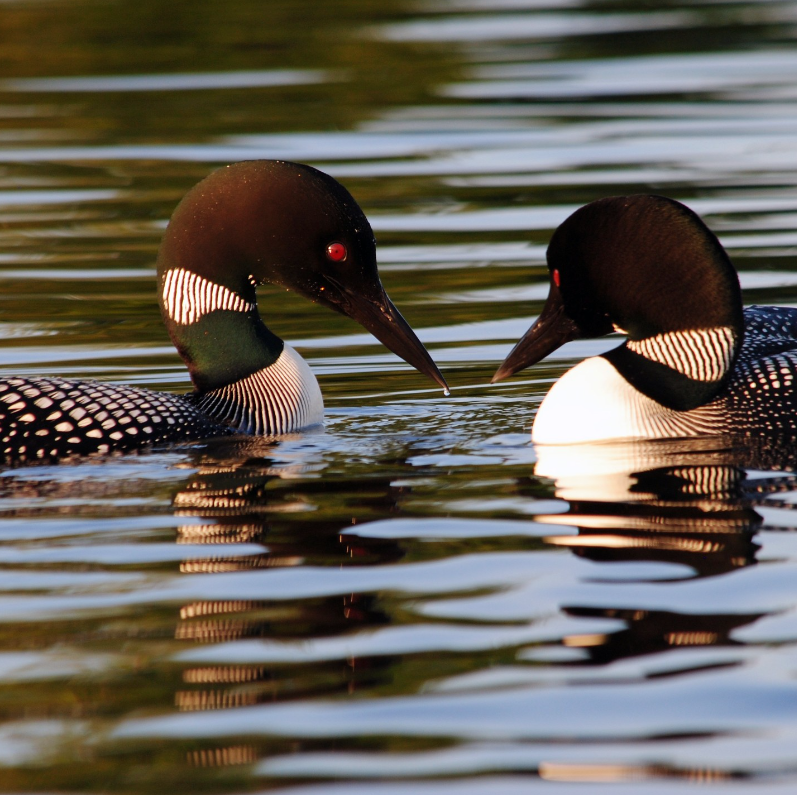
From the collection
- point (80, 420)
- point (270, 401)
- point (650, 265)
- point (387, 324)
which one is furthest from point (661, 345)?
point (80, 420)

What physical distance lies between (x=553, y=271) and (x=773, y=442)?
875 millimetres

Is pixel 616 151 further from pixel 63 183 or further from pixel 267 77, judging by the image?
pixel 267 77

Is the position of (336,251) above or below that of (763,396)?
above

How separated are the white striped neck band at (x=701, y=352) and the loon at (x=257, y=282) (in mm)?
884

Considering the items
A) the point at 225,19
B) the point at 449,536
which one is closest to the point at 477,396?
the point at 449,536

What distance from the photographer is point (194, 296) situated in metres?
5.64

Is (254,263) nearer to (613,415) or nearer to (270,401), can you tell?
(270,401)

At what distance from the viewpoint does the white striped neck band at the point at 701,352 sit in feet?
16.2

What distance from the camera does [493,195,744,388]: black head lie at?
4.91 m

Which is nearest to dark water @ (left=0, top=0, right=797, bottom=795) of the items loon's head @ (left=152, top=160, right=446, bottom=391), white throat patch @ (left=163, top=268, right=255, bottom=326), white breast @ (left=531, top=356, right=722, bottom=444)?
white breast @ (left=531, top=356, right=722, bottom=444)

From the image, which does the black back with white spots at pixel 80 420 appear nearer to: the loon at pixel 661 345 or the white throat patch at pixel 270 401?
the white throat patch at pixel 270 401

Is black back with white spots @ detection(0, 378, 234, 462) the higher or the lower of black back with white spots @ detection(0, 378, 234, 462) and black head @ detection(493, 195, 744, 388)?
the lower

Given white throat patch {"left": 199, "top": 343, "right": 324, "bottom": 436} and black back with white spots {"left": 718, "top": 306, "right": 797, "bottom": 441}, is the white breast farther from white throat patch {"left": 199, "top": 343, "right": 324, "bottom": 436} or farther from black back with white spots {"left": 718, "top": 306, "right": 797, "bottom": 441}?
white throat patch {"left": 199, "top": 343, "right": 324, "bottom": 436}

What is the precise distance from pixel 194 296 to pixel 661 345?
1.64 metres
